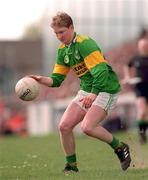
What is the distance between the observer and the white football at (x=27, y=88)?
10.4m

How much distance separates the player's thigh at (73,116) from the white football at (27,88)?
45 centimetres

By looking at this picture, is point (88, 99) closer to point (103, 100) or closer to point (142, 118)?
point (103, 100)

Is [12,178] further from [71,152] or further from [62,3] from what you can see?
[62,3]

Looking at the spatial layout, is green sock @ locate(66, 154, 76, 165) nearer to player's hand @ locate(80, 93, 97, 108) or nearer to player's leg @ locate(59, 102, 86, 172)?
player's leg @ locate(59, 102, 86, 172)

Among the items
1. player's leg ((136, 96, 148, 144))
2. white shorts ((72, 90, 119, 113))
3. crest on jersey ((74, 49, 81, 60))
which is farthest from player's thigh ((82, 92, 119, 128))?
player's leg ((136, 96, 148, 144))

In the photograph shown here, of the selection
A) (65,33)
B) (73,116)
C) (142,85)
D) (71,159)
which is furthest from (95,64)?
(142,85)

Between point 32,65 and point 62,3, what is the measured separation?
28089 mm

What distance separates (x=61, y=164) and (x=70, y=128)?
1940mm

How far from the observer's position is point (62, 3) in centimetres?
4403

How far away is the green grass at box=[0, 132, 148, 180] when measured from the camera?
387 inches

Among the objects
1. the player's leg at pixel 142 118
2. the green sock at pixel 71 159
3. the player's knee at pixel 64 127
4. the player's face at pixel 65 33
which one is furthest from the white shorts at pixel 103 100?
the player's leg at pixel 142 118

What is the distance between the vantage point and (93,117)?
1017 centimetres

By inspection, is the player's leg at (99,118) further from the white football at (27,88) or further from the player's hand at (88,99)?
the white football at (27,88)

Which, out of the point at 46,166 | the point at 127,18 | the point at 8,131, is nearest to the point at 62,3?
the point at 127,18
